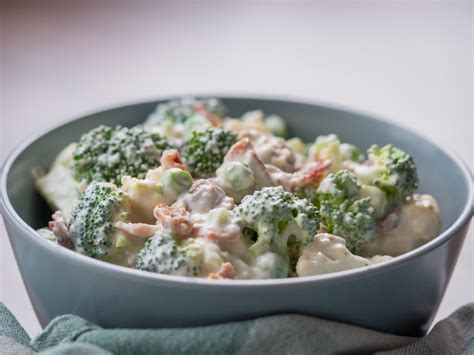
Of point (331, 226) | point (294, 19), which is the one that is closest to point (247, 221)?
point (331, 226)

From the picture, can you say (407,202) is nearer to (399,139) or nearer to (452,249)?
(452,249)

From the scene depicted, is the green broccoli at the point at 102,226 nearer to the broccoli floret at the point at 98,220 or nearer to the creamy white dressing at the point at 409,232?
the broccoli floret at the point at 98,220

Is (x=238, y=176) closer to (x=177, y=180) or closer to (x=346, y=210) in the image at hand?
(x=177, y=180)

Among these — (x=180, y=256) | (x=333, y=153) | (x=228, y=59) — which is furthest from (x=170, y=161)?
(x=228, y=59)

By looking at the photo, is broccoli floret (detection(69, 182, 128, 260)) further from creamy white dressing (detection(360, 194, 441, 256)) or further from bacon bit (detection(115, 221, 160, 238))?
creamy white dressing (detection(360, 194, 441, 256))

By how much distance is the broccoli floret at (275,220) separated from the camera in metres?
1.45

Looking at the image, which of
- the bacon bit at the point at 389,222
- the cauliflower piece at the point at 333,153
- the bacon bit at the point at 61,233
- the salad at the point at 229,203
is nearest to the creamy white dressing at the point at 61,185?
the salad at the point at 229,203

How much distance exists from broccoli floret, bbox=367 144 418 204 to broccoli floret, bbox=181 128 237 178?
340mm

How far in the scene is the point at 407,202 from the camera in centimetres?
180

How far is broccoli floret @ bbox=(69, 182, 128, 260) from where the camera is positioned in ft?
4.93

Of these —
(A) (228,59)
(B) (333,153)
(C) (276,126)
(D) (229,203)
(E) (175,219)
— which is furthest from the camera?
(A) (228,59)

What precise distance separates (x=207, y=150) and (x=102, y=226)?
377 millimetres

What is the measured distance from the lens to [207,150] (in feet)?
→ 5.90

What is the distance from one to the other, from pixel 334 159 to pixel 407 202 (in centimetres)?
20
